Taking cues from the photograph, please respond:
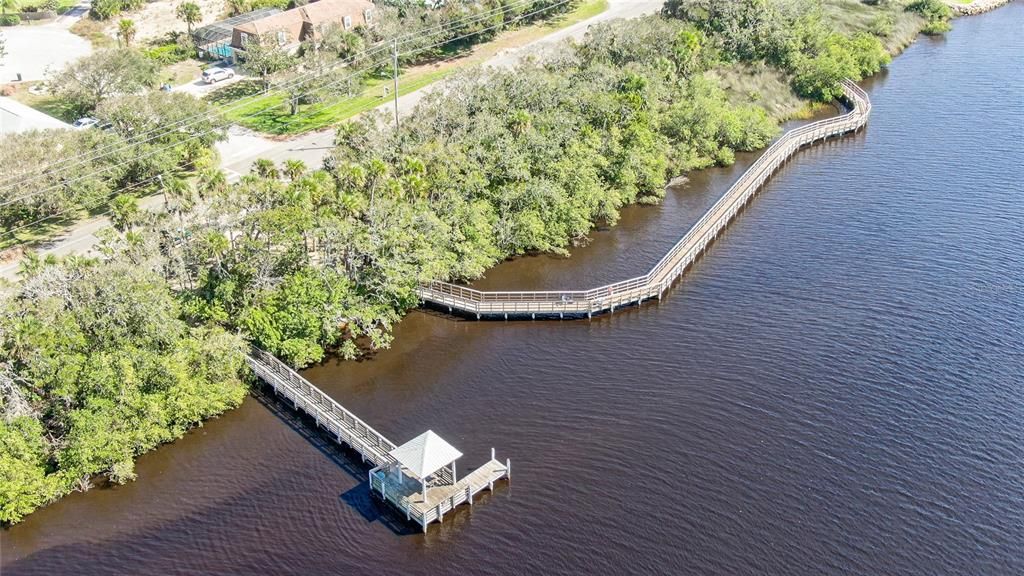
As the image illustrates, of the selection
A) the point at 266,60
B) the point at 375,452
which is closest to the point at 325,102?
the point at 266,60

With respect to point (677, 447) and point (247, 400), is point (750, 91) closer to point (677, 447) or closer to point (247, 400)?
point (677, 447)

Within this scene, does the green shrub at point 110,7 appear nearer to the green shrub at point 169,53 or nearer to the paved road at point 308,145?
the green shrub at point 169,53

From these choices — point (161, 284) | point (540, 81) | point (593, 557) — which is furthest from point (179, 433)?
point (540, 81)

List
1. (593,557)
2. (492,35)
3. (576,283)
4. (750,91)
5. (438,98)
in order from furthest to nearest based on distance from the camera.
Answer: (492,35), (750,91), (438,98), (576,283), (593,557)

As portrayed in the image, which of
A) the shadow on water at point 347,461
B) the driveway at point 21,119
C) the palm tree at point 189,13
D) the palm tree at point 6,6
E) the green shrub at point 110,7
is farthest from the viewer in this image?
the palm tree at point 6,6

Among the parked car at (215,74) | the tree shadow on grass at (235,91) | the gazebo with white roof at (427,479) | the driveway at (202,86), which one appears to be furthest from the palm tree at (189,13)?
the gazebo with white roof at (427,479)

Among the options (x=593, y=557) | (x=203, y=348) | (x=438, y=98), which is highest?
(x=438, y=98)

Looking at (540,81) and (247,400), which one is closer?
(247,400)
